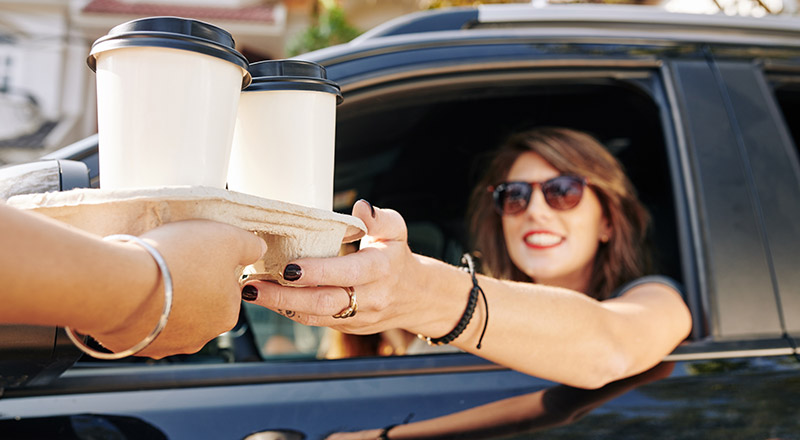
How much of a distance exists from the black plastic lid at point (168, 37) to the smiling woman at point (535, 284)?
0.29 meters

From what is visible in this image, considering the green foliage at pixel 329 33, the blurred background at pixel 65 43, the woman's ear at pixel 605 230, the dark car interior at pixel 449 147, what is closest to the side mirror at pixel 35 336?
the dark car interior at pixel 449 147

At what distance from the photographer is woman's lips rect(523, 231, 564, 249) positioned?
177cm

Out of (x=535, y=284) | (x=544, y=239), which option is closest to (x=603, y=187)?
(x=544, y=239)

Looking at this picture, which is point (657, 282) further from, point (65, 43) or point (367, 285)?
point (65, 43)

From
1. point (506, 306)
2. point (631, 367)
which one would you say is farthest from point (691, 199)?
point (506, 306)

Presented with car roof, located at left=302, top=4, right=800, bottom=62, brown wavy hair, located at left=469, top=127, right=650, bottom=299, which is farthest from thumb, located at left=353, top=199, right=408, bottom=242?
brown wavy hair, located at left=469, top=127, right=650, bottom=299

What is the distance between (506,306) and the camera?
3.78 feet

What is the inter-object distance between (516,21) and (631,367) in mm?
991

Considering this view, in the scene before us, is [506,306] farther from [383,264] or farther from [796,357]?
[796,357]

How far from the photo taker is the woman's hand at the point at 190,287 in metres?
0.62

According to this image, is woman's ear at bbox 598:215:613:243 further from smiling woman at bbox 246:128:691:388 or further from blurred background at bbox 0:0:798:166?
blurred background at bbox 0:0:798:166

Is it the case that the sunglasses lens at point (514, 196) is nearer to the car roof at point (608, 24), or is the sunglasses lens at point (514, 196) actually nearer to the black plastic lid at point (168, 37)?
the car roof at point (608, 24)

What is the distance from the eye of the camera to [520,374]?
1203mm

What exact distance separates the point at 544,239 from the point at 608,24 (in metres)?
0.65
